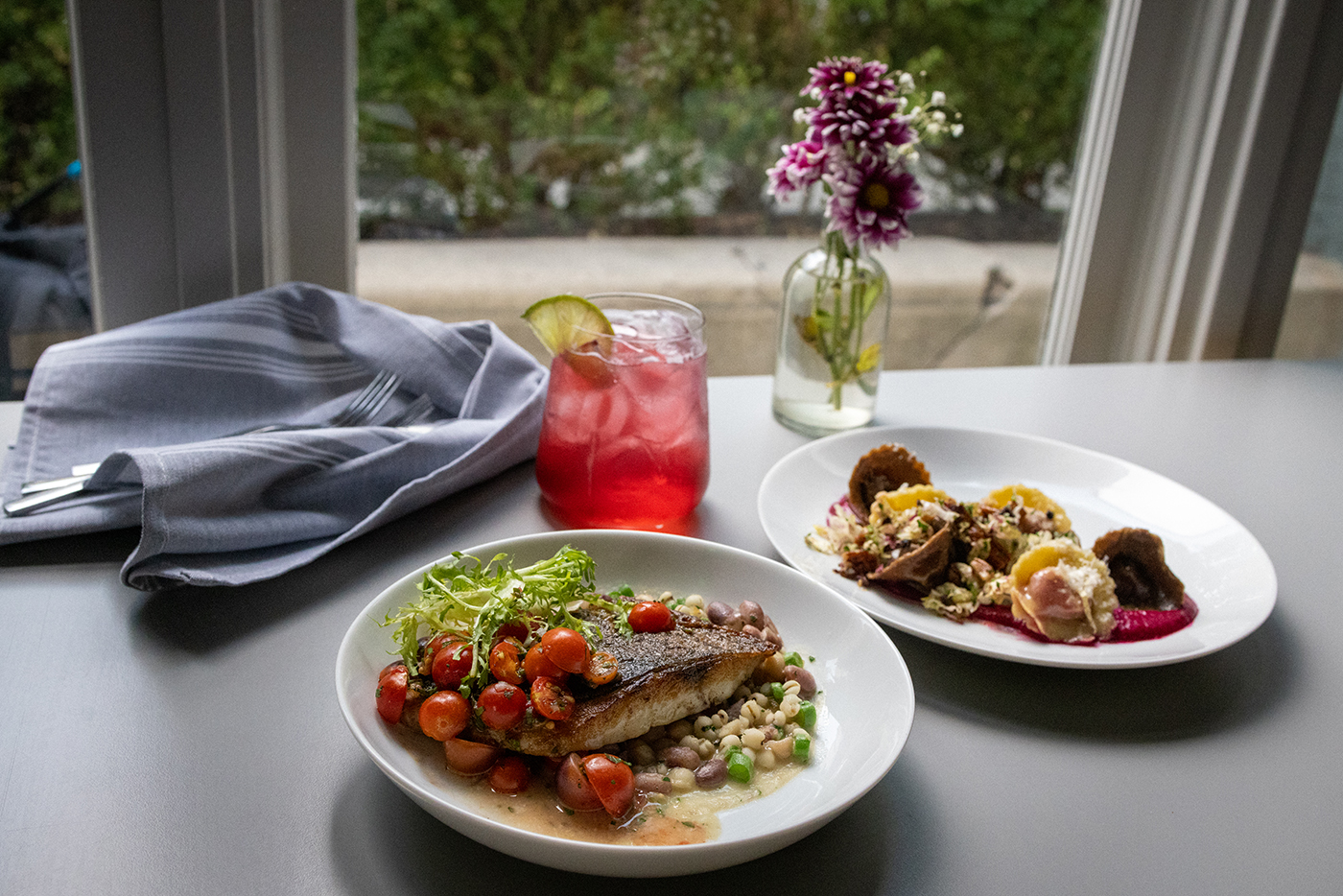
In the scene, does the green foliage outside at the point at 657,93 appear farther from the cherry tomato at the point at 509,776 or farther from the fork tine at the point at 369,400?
the cherry tomato at the point at 509,776

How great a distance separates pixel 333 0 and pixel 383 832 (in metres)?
1.32

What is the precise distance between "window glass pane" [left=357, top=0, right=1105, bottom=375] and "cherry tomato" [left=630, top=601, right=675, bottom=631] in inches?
47.4

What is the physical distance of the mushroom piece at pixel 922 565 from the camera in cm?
108

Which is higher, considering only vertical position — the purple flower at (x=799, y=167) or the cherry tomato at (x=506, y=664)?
Answer: the purple flower at (x=799, y=167)

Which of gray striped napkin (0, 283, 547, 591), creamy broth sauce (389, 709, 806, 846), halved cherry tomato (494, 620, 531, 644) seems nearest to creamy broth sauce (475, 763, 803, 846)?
creamy broth sauce (389, 709, 806, 846)

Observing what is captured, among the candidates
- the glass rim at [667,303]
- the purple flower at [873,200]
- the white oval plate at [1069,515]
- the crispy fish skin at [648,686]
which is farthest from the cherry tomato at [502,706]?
the purple flower at [873,200]

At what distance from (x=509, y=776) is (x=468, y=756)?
33mm

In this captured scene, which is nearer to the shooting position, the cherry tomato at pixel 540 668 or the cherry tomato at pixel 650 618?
the cherry tomato at pixel 540 668

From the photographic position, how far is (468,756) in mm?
812

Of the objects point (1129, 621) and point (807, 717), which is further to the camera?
point (1129, 621)

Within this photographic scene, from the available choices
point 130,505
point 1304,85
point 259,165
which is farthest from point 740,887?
point 1304,85

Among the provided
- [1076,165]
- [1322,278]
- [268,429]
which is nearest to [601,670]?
[268,429]

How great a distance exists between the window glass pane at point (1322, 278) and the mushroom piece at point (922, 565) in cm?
161

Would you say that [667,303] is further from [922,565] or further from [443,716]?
[443,716]
